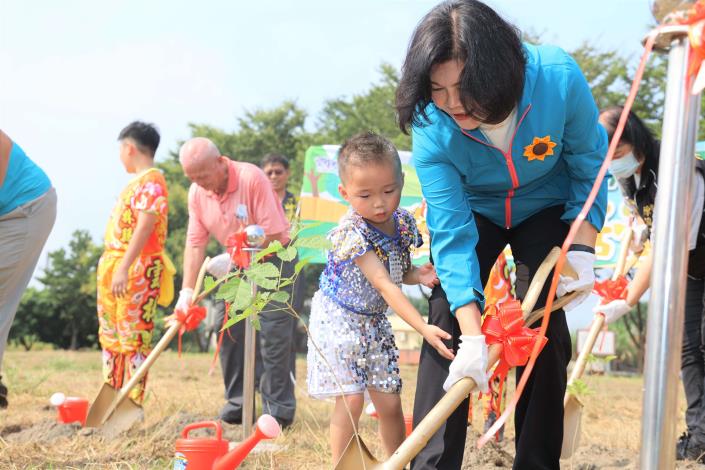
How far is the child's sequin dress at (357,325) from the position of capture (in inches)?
109

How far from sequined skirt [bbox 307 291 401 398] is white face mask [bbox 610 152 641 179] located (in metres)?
1.55

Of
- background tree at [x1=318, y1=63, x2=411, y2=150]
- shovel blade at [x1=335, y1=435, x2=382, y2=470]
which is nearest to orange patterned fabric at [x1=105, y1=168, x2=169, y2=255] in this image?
shovel blade at [x1=335, y1=435, x2=382, y2=470]

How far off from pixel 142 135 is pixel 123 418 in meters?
1.72

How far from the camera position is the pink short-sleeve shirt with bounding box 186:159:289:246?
4.52 metres

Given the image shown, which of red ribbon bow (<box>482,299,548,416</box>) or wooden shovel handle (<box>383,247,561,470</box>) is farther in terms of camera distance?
red ribbon bow (<box>482,299,548,416</box>)

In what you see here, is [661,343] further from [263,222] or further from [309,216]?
[309,216]

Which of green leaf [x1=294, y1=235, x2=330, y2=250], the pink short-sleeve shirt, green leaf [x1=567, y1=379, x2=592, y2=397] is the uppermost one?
the pink short-sleeve shirt

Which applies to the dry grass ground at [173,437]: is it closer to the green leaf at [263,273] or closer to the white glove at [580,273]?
the green leaf at [263,273]

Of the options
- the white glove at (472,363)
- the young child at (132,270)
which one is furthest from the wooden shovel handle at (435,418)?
the young child at (132,270)

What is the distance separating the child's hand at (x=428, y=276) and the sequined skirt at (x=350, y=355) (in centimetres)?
32

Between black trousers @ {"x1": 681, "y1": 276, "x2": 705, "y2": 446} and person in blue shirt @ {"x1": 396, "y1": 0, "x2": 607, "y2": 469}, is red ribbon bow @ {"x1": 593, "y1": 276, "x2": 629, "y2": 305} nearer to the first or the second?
black trousers @ {"x1": 681, "y1": 276, "x2": 705, "y2": 446}

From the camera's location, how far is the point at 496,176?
2332 mm

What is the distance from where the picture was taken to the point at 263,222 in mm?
4500

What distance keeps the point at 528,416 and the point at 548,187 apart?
0.70 m
